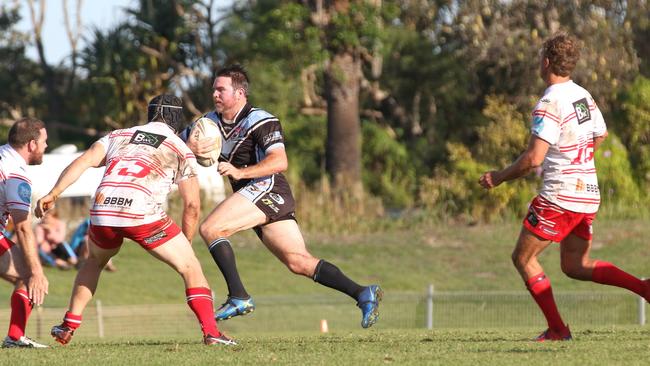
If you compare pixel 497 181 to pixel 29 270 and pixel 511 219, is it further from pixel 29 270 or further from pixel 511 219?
pixel 511 219

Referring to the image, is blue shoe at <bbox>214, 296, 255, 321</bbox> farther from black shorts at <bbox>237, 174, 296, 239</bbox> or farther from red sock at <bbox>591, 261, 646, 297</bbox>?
red sock at <bbox>591, 261, 646, 297</bbox>

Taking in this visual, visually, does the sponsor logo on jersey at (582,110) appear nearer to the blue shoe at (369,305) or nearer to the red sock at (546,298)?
the red sock at (546,298)

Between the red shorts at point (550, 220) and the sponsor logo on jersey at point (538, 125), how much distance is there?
507 millimetres

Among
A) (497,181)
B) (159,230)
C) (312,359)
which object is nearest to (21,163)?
(159,230)

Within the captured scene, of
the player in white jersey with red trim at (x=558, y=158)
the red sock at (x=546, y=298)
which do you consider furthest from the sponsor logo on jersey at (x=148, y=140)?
the red sock at (x=546, y=298)

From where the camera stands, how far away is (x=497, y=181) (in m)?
8.97

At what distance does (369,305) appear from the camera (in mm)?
9664

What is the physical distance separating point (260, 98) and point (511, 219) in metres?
10.7

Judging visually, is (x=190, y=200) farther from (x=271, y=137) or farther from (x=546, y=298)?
(x=546, y=298)

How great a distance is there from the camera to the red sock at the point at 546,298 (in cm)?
932

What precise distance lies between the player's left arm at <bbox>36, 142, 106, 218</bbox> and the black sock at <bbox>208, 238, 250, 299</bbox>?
123cm

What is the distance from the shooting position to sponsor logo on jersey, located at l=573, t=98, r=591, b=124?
29.6 feet

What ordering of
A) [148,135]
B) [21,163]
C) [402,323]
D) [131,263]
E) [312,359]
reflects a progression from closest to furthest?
[312,359] → [148,135] → [21,163] → [402,323] → [131,263]

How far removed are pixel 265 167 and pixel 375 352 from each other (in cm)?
171
